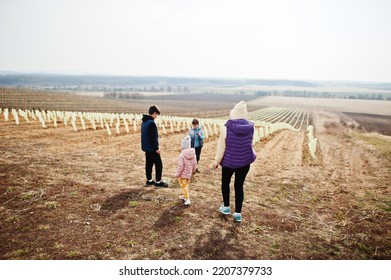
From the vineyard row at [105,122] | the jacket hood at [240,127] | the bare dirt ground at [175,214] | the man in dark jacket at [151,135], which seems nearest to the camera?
the bare dirt ground at [175,214]

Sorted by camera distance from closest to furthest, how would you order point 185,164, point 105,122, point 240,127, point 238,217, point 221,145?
point 240,127 → point 221,145 → point 238,217 → point 185,164 → point 105,122

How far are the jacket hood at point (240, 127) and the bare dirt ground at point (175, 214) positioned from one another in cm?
182

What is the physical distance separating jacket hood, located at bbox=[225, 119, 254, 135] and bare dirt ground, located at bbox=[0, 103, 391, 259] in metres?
1.82

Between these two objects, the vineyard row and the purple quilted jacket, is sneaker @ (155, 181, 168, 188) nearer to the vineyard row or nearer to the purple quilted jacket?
the purple quilted jacket

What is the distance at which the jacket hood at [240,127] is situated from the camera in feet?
15.5

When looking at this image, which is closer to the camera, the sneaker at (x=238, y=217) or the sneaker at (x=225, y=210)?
the sneaker at (x=238, y=217)

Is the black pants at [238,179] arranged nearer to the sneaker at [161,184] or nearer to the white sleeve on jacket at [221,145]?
the white sleeve on jacket at [221,145]

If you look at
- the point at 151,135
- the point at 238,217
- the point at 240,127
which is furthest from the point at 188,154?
the point at 238,217

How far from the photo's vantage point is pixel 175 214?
5379 mm

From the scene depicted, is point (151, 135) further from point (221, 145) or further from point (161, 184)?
point (221, 145)

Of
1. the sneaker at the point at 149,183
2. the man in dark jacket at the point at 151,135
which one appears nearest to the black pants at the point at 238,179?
the man in dark jacket at the point at 151,135

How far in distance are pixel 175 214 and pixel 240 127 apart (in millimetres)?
2238

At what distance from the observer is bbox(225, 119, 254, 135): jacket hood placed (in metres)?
4.73

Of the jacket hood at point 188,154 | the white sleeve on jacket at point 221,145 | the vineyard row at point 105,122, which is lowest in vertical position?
the vineyard row at point 105,122
